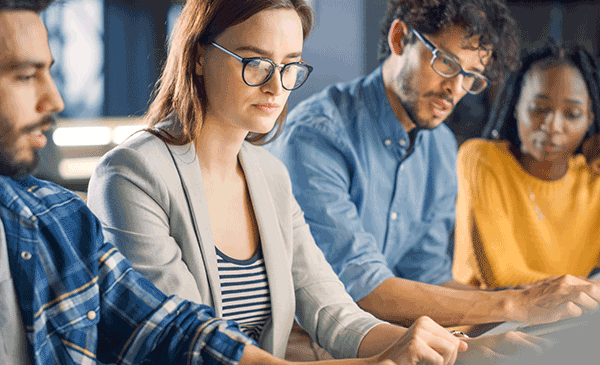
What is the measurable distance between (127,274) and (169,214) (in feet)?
0.34

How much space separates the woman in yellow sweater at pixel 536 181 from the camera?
121cm

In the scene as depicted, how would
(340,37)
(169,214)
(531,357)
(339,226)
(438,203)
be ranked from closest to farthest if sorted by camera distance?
(531,357)
(169,214)
(339,226)
(438,203)
(340,37)

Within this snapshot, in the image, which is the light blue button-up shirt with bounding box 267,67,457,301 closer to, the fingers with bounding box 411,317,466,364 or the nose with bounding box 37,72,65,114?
the fingers with bounding box 411,317,466,364

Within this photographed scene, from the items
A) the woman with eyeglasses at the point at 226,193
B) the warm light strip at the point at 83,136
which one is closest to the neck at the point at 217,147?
the woman with eyeglasses at the point at 226,193

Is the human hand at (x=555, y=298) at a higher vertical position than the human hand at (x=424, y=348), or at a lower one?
lower

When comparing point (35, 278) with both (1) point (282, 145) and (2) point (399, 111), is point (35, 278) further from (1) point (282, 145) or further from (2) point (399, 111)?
(2) point (399, 111)

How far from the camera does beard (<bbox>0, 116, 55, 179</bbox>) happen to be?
0.56 metres

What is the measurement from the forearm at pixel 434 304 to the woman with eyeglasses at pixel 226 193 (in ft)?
0.39

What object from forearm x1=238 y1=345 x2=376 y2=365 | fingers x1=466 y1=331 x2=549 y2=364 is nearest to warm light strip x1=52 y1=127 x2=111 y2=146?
forearm x1=238 y1=345 x2=376 y2=365

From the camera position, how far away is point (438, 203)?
118cm

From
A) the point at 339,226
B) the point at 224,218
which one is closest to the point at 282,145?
the point at 339,226

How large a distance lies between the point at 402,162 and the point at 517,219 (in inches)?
14.1

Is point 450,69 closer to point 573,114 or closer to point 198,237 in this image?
point 573,114

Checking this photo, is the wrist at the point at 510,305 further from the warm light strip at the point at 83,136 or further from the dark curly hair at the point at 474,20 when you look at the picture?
the warm light strip at the point at 83,136
